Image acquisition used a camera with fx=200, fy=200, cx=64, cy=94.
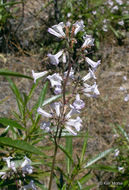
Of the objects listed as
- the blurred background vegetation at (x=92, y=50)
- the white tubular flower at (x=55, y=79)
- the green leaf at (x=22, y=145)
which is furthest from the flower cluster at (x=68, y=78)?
the blurred background vegetation at (x=92, y=50)

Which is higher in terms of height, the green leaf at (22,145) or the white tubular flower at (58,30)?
the white tubular flower at (58,30)

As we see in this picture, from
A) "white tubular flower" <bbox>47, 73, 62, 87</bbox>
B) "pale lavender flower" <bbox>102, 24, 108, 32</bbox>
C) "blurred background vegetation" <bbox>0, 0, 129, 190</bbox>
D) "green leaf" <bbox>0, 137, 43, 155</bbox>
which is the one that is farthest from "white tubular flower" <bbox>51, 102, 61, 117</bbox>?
"pale lavender flower" <bbox>102, 24, 108, 32</bbox>

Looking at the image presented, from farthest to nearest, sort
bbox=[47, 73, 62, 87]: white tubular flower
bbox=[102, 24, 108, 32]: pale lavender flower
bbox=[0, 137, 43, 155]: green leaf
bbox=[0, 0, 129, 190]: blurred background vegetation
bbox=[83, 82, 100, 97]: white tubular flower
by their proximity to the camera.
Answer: bbox=[102, 24, 108, 32]: pale lavender flower
bbox=[0, 0, 129, 190]: blurred background vegetation
bbox=[83, 82, 100, 97]: white tubular flower
bbox=[47, 73, 62, 87]: white tubular flower
bbox=[0, 137, 43, 155]: green leaf

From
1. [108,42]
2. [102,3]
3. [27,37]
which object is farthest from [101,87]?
[102,3]

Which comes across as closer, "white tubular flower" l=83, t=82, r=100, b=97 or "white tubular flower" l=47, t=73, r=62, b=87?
"white tubular flower" l=47, t=73, r=62, b=87

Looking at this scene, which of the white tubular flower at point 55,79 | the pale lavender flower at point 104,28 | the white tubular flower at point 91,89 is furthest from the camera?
the pale lavender flower at point 104,28

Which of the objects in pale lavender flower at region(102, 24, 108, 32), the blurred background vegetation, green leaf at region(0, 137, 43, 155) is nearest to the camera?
green leaf at region(0, 137, 43, 155)

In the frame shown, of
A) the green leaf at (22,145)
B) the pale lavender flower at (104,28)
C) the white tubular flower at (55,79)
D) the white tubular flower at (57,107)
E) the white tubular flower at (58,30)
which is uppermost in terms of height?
the pale lavender flower at (104,28)

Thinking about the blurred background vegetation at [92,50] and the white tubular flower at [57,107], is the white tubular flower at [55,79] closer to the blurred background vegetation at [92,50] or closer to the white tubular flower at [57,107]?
the white tubular flower at [57,107]

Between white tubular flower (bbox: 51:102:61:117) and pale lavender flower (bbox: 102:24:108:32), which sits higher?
pale lavender flower (bbox: 102:24:108:32)

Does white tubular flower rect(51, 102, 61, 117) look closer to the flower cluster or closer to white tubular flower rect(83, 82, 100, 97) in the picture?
the flower cluster
